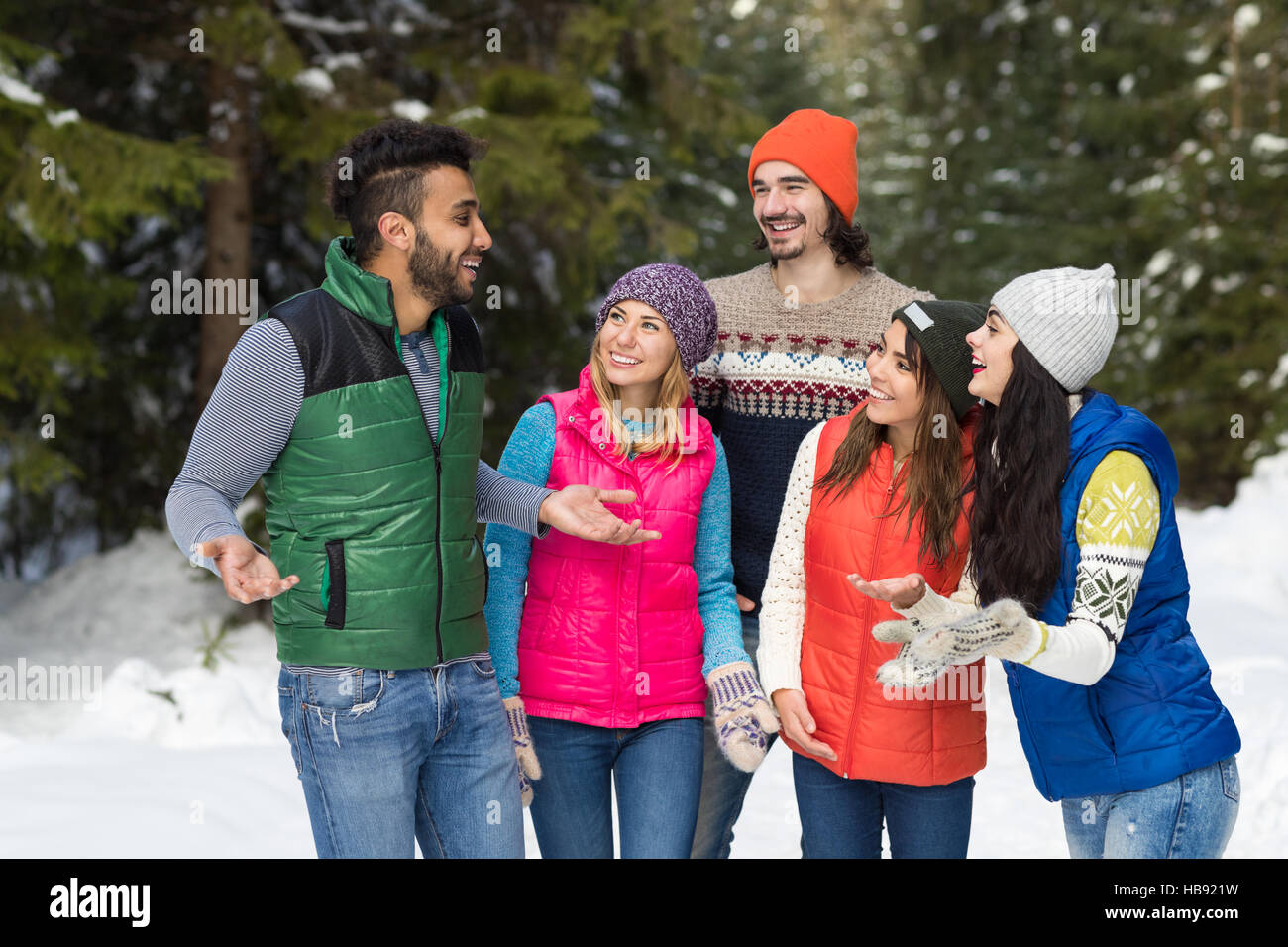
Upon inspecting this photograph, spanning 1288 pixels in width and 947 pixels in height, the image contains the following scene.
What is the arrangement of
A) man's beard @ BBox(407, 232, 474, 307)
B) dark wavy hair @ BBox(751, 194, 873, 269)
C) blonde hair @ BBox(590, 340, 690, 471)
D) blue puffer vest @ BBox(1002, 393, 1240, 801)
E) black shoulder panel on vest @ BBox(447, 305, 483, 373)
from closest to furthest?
blue puffer vest @ BBox(1002, 393, 1240, 801) → man's beard @ BBox(407, 232, 474, 307) → black shoulder panel on vest @ BBox(447, 305, 483, 373) → blonde hair @ BBox(590, 340, 690, 471) → dark wavy hair @ BBox(751, 194, 873, 269)

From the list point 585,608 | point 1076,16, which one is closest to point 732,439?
point 585,608

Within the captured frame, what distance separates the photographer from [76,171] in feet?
24.7

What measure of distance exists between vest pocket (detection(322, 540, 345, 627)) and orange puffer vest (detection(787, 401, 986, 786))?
1246mm

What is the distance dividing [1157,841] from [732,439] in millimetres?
1777

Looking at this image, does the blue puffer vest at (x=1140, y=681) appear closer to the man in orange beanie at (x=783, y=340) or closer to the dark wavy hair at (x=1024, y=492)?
the dark wavy hair at (x=1024, y=492)

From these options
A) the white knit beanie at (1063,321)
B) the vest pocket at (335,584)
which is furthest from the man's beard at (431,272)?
the white knit beanie at (1063,321)

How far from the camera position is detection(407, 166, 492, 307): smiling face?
3.01 meters

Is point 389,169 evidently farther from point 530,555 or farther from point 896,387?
point 896,387

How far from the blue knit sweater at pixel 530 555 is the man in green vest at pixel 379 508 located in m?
0.22

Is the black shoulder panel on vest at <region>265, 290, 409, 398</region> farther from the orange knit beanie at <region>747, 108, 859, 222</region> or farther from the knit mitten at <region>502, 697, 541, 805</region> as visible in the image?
the orange knit beanie at <region>747, 108, 859, 222</region>

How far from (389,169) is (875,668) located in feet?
5.68

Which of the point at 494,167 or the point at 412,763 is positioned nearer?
the point at 412,763

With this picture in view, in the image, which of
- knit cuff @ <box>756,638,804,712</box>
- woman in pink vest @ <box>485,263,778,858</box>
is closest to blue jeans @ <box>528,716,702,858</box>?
woman in pink vest @ <box>485,263,778,858</box>

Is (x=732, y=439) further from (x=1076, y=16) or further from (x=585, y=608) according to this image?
(x=1076, y=16)
